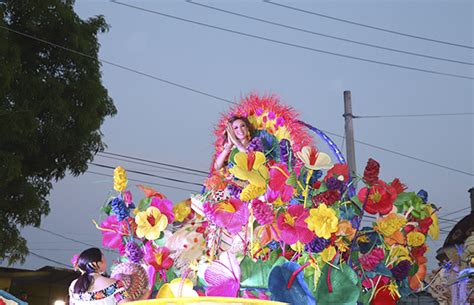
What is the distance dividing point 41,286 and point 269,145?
13938 millimetres

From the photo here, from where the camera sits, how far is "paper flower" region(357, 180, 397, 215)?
145 inches

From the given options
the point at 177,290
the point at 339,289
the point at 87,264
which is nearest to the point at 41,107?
the point at 87,264

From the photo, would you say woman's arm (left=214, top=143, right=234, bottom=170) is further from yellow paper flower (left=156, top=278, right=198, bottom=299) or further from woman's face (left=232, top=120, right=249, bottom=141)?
yellow paper flower (left=156, top=278, right=198, bottom=299)

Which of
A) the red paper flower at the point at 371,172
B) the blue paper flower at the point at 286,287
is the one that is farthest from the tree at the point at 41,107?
the blue paper flower at the point at 286,287

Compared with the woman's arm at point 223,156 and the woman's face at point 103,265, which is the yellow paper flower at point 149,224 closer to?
the woman's face at point 103,265

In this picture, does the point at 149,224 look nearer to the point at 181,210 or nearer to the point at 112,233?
the point at 112,233

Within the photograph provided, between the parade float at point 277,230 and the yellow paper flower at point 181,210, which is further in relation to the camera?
the yellow paper flower at point 181,210

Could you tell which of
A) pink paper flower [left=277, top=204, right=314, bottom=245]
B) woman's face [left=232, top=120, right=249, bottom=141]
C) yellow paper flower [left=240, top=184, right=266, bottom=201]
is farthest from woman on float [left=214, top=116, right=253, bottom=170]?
pink paper flower [left=277, top=204, right=314, bottom=245]

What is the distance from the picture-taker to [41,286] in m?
16.8

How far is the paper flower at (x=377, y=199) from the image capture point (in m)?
3.69

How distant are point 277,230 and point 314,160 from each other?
0.44m

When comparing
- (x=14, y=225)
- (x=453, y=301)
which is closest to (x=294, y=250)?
(x=453, y=301)

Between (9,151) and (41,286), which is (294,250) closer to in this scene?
→ (9,151)

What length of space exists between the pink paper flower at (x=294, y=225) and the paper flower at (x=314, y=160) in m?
0.26
